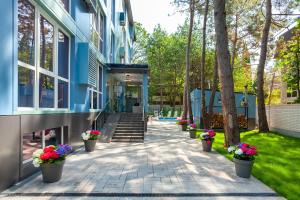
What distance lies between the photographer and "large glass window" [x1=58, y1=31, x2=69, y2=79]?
7723 millimetres

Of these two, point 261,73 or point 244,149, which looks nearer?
point 244,149

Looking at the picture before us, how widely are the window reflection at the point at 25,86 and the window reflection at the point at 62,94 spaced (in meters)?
1.84

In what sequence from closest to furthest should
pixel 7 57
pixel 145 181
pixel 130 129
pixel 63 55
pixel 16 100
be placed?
pixel 7 57 → pixel 16 100 → pixel 145 181 → pixel 63 55 → pixel 130 129

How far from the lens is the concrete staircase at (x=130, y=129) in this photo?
11.8 meters

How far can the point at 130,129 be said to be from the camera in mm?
12789

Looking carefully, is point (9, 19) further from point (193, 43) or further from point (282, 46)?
point (193, 43)

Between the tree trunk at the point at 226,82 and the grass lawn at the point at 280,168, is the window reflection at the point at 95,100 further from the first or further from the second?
the tree trunk at the point at 226,82

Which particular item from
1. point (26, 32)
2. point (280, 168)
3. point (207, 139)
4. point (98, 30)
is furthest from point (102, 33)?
point (280, 168)

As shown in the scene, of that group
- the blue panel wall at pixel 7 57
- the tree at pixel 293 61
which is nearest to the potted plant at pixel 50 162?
the blue panel wall at pixel 7 57

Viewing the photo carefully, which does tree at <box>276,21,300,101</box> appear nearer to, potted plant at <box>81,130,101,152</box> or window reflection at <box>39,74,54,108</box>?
potted plant at <box>81,130,101,152</box>

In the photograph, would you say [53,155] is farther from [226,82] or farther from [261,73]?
[261,73]

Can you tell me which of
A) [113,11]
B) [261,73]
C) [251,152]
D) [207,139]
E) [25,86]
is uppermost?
[113,11]

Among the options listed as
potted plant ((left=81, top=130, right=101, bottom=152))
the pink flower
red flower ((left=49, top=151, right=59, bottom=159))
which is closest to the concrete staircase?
potted plant ((left=81, top=130, right=101, bottom=152))

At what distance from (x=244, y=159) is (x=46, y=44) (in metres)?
5.41
